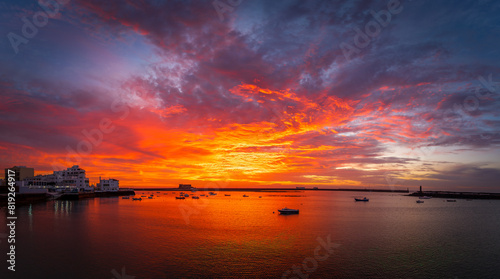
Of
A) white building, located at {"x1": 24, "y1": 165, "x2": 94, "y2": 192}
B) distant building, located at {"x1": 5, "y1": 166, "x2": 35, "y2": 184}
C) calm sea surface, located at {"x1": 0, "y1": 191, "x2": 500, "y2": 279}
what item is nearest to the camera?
calm sea surface, located at {"x1": 0, "y1": 191, "x2": 500, "y2": 279}

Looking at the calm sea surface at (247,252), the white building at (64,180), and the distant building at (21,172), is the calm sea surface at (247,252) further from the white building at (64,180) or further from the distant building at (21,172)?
the distant building at (21,172)

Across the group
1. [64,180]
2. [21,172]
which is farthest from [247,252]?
[21,172]

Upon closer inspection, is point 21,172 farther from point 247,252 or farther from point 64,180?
point 247,252

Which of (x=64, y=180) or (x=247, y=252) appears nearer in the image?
(x=247, y=252)

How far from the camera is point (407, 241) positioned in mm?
45125

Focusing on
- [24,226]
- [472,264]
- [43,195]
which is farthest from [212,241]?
[43,195]

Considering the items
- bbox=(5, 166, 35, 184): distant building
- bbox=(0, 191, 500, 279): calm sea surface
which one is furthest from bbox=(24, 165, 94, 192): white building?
bbox=(0, 191, 500, 279): calm sea surface

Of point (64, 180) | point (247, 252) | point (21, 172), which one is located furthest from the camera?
point (21, 172)

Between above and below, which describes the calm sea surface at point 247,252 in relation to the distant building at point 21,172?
below

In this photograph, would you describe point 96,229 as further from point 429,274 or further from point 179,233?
point 429,274

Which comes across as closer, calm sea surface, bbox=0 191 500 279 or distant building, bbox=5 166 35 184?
calm sea surface, bbox=0 191 500 279

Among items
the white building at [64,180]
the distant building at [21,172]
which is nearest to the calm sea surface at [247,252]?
the white building at [64,180]

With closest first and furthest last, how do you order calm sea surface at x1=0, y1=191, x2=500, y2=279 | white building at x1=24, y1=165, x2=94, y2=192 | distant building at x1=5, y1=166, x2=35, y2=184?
calm sea surface at x1=0, y1=191, x2=500, y2=279
white building at x1=24, y1=165, x2=94, y2=192
distant building at x1=5, y1=166, x2=35, y2=184

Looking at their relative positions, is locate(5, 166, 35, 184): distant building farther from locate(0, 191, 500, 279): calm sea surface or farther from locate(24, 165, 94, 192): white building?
locate(0, 191, 500, 279): calm sea surface
